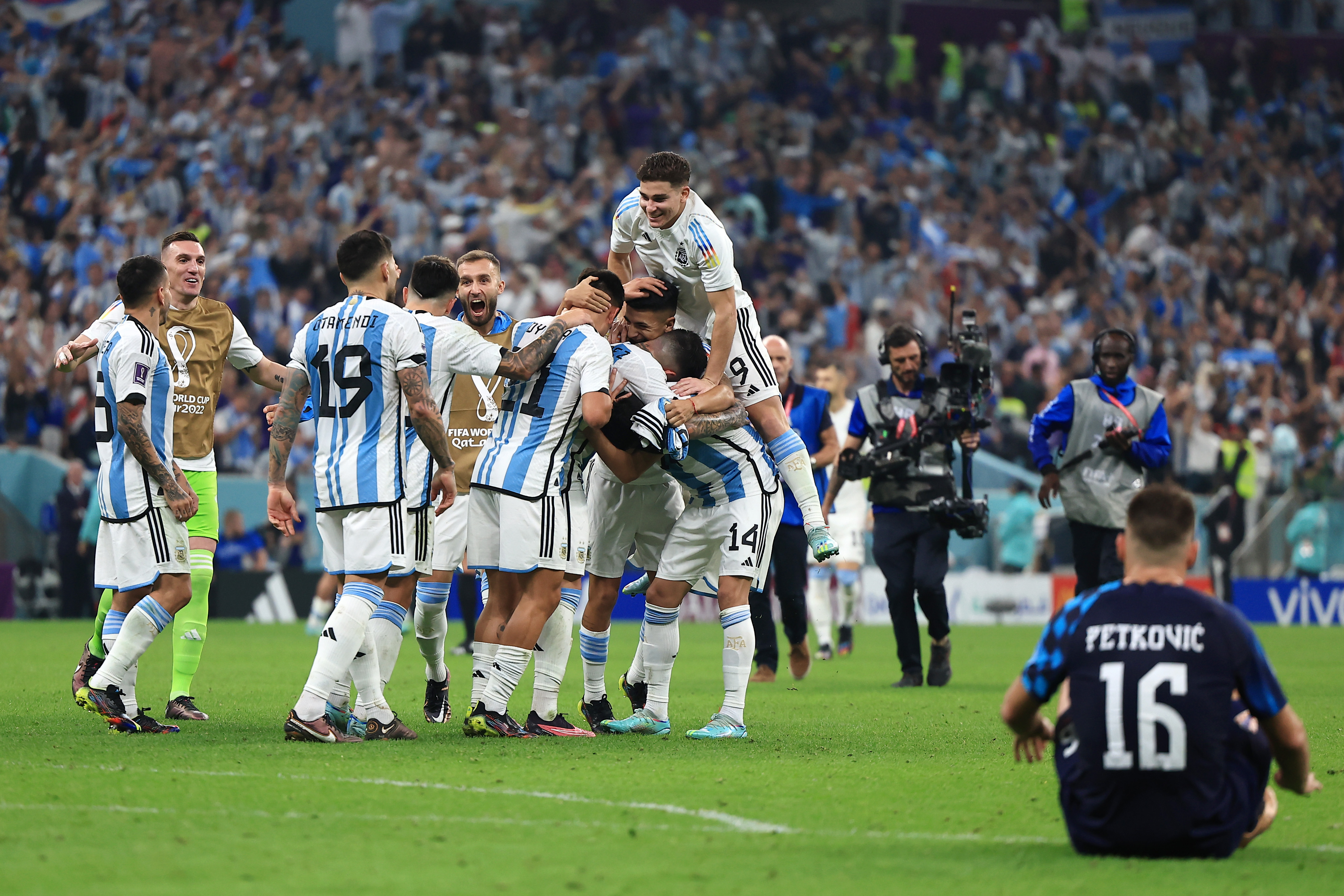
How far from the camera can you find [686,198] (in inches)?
332

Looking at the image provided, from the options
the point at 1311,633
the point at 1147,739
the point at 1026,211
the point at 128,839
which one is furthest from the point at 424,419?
the point at 1026,211

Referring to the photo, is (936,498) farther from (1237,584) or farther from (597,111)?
(597,111)

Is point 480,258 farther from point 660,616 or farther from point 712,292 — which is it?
point 660,616

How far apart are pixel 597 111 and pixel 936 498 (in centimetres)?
1733

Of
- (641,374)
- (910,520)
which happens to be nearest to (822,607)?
(910,520)

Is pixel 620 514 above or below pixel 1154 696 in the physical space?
above

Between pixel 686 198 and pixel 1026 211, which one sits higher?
pixel 1026 211

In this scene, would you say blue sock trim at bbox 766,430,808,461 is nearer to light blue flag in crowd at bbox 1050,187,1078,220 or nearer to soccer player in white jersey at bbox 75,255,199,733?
soccer player in white jersey at bbox 75,255,199,733

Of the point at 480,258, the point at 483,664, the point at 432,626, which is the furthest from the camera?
the point at 480,258

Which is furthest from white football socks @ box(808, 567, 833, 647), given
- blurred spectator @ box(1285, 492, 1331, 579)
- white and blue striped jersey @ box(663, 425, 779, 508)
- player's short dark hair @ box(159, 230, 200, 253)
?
blurred spectator @ box(1285, 492, 1331, 579)

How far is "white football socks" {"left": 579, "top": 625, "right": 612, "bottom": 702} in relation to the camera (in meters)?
8.36

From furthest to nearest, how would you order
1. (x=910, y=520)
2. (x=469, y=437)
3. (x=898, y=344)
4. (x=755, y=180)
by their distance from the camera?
(x=755, y=180) < (x=898, y=344) < (x=910, y=520) < (x=469, y=437)

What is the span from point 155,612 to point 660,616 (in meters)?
2.51

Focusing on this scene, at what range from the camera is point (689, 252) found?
8.34 meters
